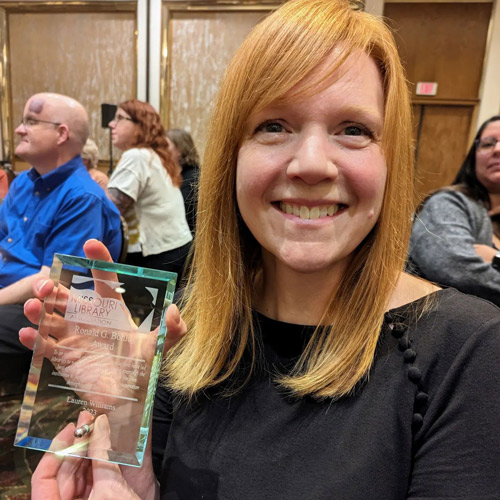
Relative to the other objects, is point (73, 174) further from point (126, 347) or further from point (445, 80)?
point (445, 80)

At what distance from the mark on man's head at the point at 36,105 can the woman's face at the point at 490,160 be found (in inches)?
84.5

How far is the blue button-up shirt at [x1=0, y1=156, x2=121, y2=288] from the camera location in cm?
208

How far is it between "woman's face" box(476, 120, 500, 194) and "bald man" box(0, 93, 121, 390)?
1.71m

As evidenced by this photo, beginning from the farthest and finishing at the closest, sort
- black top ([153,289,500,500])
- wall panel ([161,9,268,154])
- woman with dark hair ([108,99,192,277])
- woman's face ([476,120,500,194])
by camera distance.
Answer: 1. wall panel ([161,9,268,154])
2. woman with dark hair ([108,99,192,277])
3. woman's face ([476,120,500,194])
4. black top ([153,289,500,500])

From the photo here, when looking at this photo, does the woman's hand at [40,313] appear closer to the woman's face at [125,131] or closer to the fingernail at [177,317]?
the fingernail at [177,317]

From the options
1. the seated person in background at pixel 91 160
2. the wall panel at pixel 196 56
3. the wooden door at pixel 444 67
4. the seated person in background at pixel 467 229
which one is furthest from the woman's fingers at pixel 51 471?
the wooden door at pixel 444 67

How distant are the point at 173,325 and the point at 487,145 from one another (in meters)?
1.84

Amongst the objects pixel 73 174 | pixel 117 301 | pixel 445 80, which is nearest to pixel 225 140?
pixel 117 301

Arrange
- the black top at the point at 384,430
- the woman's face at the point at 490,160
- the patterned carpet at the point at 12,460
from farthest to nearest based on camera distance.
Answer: the woman's face at the point at 490,160 → the patterned carpet at the point at 12,460 → the black top at the point at 384,430

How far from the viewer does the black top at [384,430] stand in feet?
2.17

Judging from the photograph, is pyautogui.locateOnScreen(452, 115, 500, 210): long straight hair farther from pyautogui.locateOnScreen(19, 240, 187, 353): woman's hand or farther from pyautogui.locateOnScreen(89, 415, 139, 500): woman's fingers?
pyautogui.locateOnScreen(89, 415, 139, 500): woman's fingers

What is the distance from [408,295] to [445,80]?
4713 millimetres

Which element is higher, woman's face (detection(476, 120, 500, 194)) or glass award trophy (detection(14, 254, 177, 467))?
woman's face (detection(476, 120, 500, 194))

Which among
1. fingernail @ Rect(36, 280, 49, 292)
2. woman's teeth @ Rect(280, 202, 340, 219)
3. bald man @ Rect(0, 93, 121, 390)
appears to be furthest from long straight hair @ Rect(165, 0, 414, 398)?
bald man @ Rect(0, 93, 121, 390)
